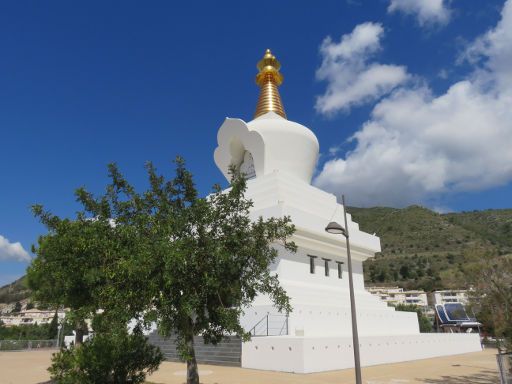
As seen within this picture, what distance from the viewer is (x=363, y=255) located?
28828 mm

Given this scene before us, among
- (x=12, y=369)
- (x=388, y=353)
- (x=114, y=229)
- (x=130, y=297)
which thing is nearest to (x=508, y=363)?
(x=388, y=353)

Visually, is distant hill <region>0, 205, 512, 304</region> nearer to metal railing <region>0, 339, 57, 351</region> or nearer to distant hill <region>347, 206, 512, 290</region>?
distant hill <region>347, 206, 512, 290</region>

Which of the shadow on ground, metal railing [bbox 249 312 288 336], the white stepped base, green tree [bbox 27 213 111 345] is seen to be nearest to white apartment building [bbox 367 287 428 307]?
the white stepped base

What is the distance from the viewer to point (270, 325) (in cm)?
1959

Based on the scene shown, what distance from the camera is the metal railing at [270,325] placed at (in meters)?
19.3

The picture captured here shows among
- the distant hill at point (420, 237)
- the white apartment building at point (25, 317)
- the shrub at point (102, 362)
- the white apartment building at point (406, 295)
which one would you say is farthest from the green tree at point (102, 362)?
the white apartment building at point (25, 317)

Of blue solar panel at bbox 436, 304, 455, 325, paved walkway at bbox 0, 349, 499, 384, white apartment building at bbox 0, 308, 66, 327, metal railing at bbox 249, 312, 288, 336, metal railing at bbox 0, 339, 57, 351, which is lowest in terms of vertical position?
paved walkway at bbox 0, 349, 499, 384

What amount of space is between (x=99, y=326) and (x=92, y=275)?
129 centimetres

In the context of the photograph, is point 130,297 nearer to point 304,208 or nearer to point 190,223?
point 190,223

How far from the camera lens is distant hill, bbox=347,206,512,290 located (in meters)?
119

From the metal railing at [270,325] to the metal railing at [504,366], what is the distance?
9.22 meters

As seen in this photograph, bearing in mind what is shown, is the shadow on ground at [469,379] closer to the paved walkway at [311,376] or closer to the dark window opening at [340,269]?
the paved walkway at [311,376]

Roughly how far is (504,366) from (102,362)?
1059 cm

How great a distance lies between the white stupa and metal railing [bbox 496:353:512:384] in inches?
264
